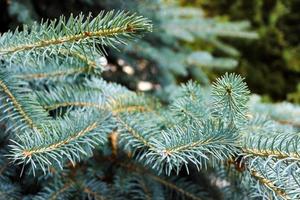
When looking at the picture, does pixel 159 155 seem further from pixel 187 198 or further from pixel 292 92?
pixel 292 92

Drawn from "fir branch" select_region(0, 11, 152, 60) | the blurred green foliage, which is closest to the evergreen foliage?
"fir branch" select_region(0, 11, 152, 60)

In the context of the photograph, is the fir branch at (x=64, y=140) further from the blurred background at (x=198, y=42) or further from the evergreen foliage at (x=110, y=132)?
the blurred background at (x=198, y=42)

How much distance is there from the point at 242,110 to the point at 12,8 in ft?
1.98

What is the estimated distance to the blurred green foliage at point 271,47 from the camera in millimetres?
1738

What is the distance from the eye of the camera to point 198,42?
1.78 m

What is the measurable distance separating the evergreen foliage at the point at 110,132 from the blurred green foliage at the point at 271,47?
44.0 inches

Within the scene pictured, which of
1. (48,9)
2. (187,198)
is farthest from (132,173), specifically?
(48,9)

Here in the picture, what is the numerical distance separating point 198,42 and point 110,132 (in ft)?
4.05

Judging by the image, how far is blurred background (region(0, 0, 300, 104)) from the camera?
1.01 metres

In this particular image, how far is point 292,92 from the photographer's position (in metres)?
1.73

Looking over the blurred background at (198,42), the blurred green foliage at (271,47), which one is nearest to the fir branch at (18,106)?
the blurred background at (198,42)

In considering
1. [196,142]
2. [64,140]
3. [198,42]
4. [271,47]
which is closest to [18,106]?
[64,140]

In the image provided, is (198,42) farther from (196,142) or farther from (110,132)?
(196,142)

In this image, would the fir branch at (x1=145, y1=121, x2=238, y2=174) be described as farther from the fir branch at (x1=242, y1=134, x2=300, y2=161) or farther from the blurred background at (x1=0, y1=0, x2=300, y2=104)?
the blurred background at (x1=0, y1=0, x2=300, y2=104)
